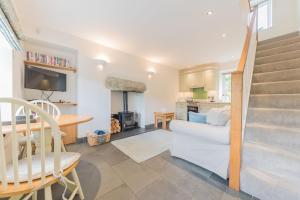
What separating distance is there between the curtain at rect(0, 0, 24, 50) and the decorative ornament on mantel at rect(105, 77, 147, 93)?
178cm

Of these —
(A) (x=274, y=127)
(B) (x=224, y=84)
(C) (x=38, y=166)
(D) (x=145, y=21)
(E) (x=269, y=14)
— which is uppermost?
(E) (x=269, y=14)

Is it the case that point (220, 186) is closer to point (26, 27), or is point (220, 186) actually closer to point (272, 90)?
point (272, 90)

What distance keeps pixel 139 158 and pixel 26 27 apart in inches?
122

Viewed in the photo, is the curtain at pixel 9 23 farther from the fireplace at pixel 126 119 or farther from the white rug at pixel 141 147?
the fireplace at pixel 126 119

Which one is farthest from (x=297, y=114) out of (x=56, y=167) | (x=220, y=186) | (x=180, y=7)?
(x=56, y=167)

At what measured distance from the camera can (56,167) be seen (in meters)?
0.79

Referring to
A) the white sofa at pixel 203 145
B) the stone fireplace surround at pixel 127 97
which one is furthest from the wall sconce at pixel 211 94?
the white sofa at pixel 203 145

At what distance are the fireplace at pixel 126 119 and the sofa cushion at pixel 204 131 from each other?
2.15 meters

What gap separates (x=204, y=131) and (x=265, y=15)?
4907mm

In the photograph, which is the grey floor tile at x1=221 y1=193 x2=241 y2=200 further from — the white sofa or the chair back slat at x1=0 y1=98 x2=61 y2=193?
the chair back slat at x1=0 y1=98 x2=61 y2=193

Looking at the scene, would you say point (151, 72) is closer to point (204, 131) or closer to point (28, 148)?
point (204, 131)

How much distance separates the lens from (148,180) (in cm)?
153

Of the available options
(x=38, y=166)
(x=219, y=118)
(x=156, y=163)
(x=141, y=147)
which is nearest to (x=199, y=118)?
(x=219, y=118)

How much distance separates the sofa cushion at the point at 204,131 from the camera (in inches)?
57.9
